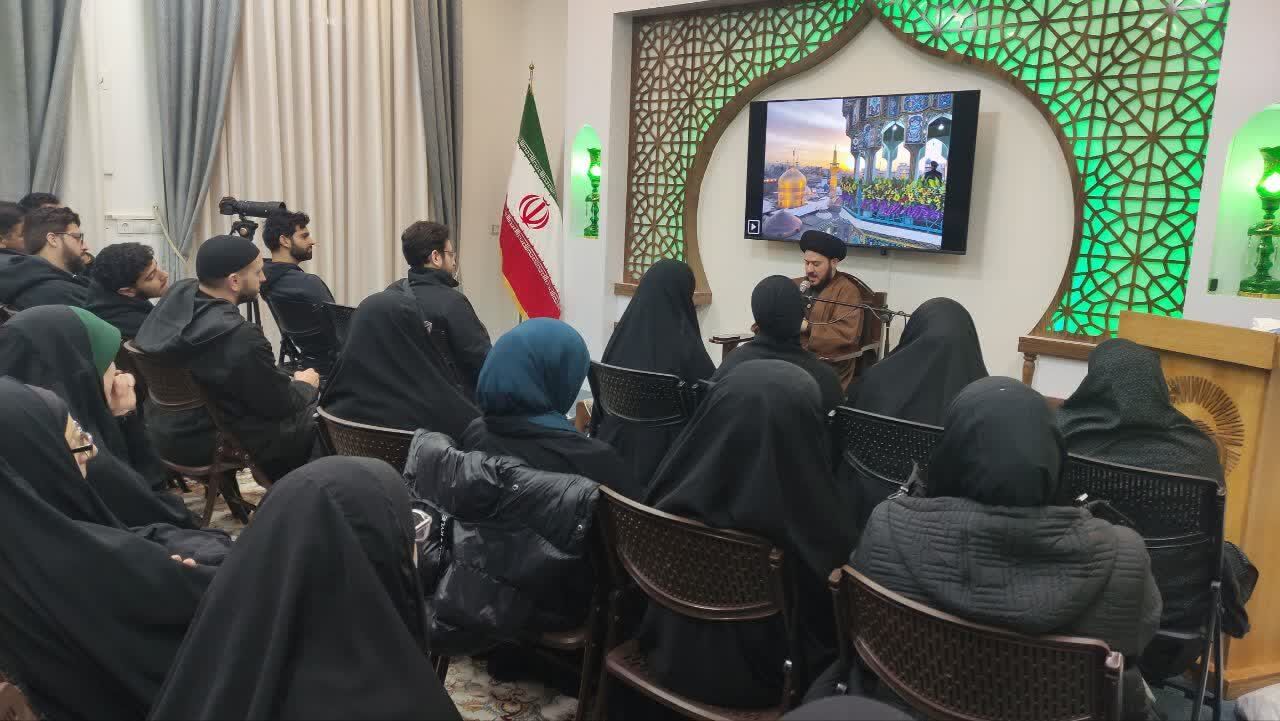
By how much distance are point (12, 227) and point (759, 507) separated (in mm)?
3886

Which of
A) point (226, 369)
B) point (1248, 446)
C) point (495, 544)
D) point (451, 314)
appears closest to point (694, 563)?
point (495, 544)

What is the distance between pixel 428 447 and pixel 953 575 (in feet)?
3.54

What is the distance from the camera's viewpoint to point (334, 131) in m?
5.59

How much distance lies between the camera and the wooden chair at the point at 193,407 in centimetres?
295

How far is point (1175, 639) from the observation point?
1.85 m

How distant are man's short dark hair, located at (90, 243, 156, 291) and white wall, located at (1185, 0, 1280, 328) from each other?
14.2ft

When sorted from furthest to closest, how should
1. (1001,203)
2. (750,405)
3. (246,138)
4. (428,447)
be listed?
(246,138)
(1001,203)
(428,447)
(750,405)

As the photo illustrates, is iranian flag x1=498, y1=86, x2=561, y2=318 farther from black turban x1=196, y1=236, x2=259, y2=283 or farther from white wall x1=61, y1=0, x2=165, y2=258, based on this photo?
black turban x1=196, y1=236, x2=259, y2=283

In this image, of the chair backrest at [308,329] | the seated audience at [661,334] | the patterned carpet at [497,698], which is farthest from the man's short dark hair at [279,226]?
the patterned carpet at [497,698]

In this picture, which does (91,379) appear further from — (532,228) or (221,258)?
(532,228)

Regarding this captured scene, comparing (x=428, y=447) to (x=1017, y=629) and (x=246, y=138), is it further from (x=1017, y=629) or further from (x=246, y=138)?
(x=246, y=138)

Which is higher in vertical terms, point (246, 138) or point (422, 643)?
point (246, 138)

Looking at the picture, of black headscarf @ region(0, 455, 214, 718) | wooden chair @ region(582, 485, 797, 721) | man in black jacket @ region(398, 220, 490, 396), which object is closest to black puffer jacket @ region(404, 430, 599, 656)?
wooden chair @ region(582, 485, 797, 721)

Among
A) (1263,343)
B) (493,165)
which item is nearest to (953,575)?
(1263,343)
